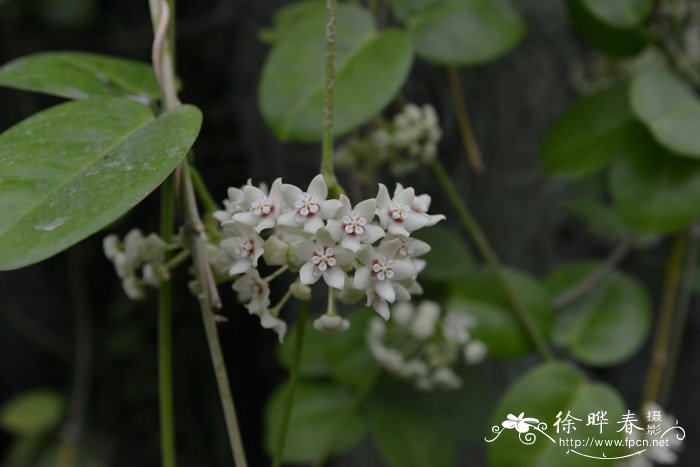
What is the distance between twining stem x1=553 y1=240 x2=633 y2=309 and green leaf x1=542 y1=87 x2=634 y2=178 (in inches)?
8.5

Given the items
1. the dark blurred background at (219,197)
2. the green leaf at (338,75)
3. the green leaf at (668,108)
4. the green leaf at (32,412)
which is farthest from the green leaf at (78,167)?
the green leaf at (32,412)

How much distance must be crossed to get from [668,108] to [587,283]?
364 mm

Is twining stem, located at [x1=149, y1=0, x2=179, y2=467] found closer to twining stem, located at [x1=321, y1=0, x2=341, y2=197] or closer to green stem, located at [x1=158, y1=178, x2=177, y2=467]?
green stem, located at [x1=158, y1=178, x2=177, y2=467]

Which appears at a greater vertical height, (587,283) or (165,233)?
(165,233)

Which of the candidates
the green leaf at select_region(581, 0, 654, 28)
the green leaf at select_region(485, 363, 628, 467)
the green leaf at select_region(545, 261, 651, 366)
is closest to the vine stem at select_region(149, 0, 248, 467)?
the green leaf at select_region(485, 363, 628, 467)

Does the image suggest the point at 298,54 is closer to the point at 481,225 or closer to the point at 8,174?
the point at 8,174

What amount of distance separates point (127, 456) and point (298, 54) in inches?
56.4

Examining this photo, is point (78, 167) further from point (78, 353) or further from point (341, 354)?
point (78, 353)

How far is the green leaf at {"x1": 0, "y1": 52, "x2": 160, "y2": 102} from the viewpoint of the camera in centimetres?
71

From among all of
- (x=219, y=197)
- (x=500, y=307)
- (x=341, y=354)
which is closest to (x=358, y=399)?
(x=341, y=354)

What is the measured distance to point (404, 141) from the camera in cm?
107

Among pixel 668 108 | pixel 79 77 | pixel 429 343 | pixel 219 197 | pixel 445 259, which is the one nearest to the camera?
pixel 79 77

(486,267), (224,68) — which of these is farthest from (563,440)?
(224,68)

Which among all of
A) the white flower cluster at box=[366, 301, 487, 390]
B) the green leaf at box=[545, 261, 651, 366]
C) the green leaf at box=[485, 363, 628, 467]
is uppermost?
the green leaf at box=[485, 363, 628, 467]
